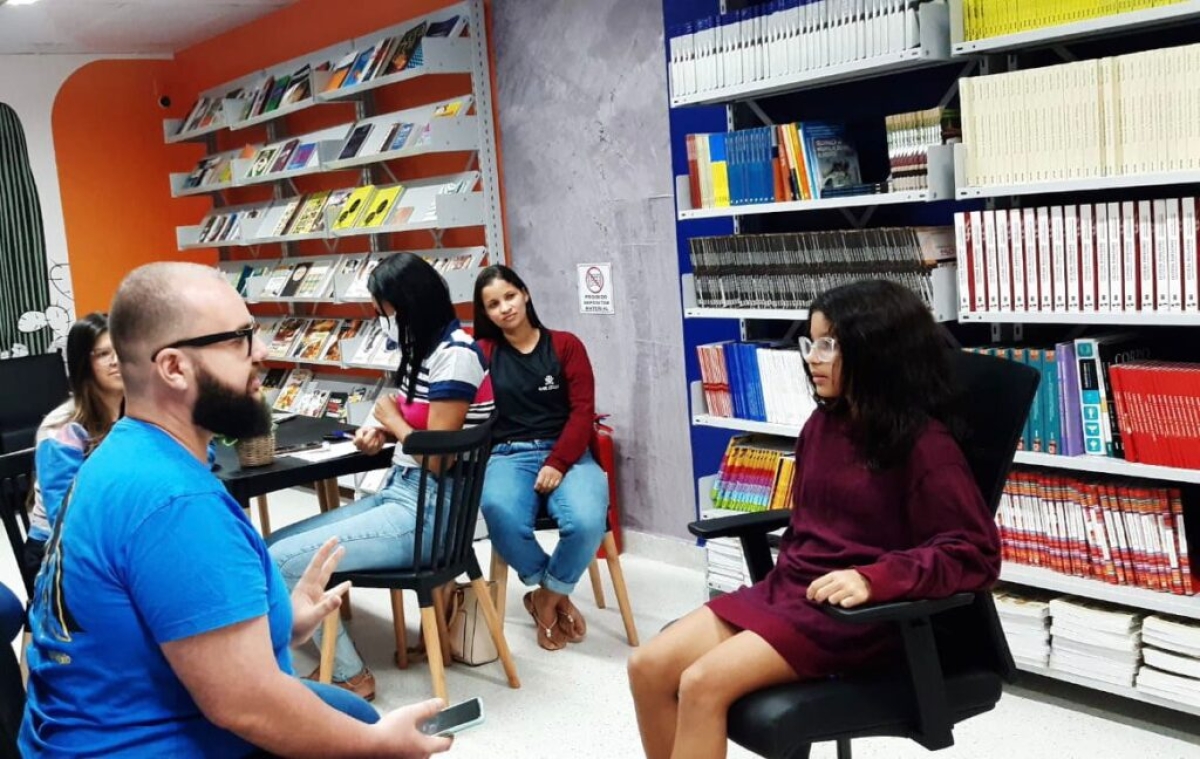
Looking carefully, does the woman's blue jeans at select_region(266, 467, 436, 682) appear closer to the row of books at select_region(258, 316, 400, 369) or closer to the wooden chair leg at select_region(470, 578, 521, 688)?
the wooden chair leg at select_region(470, 578, 521, 688)

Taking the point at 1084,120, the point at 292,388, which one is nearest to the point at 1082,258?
the point at 1084,120

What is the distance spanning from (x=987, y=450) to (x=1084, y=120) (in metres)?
1.08

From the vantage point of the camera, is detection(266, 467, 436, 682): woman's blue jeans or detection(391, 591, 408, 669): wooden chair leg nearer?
detection(266, 467, 436, 682): woman's blue jeans

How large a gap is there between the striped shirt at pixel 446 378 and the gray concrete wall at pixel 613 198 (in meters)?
1.23

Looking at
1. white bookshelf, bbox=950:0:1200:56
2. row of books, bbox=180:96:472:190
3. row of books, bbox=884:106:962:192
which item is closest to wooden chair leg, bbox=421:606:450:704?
row of books, bbox=884:106:962:192

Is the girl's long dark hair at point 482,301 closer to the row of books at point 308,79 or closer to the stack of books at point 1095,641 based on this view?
the row of books at point 308,79

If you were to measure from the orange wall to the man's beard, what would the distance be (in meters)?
4.92

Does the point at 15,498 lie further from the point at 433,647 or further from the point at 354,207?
the point at 354,207

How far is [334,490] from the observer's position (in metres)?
4.19

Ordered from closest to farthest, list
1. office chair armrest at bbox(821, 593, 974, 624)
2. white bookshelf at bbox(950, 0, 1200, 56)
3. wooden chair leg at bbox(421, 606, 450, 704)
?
office chair armrest at bbox(821, 593, 974, 624) → white bookshelf at bbox(950, 0, 1200, 56) → wooden chair leg at bbox(421, 606, 450, 704)

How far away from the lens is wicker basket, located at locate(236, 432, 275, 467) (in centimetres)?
340

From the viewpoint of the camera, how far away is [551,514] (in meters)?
3.75

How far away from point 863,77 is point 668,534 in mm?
1989

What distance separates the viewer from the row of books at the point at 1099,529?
2889 millimetres
